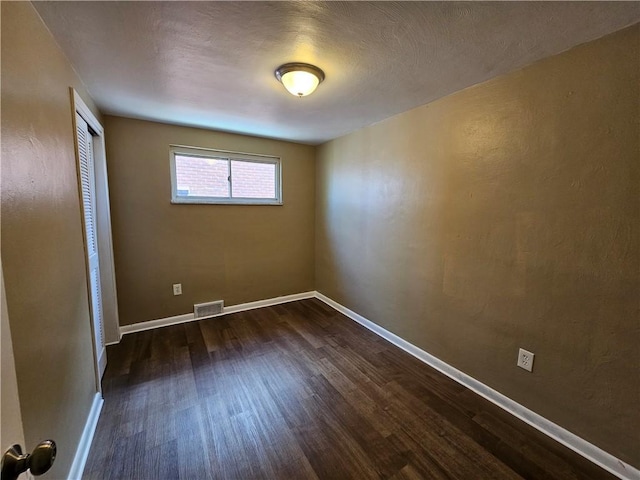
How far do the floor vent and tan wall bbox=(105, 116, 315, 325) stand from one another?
0.20 feet

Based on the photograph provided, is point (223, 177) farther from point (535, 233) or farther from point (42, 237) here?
A: point (535, 233)

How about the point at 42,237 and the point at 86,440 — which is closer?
the point at 42,237

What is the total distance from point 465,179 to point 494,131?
356mm

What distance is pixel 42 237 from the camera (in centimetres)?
117

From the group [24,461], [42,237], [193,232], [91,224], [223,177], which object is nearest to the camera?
[24,461]

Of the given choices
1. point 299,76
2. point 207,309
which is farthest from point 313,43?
point 207,309

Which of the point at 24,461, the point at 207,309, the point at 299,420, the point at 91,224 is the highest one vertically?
the point at 91,224

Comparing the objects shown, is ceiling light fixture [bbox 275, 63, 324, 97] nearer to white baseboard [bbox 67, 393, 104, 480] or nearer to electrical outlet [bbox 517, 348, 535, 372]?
electrical outlet [bbox 517, 348, 535, 372]

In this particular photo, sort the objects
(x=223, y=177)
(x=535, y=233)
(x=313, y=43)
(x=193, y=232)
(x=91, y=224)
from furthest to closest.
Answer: (x=223, y=177) < (x=193, y=232) < (x=91, y=224) < (x=535, y=233) < (x=313, y=43)

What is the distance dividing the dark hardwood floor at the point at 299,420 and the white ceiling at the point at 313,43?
2225 millimetres

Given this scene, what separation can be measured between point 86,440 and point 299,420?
120cm

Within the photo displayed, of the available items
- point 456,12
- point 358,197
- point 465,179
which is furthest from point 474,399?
point 456,12

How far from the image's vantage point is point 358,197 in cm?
315

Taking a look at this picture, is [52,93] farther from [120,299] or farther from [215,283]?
[215,283]
